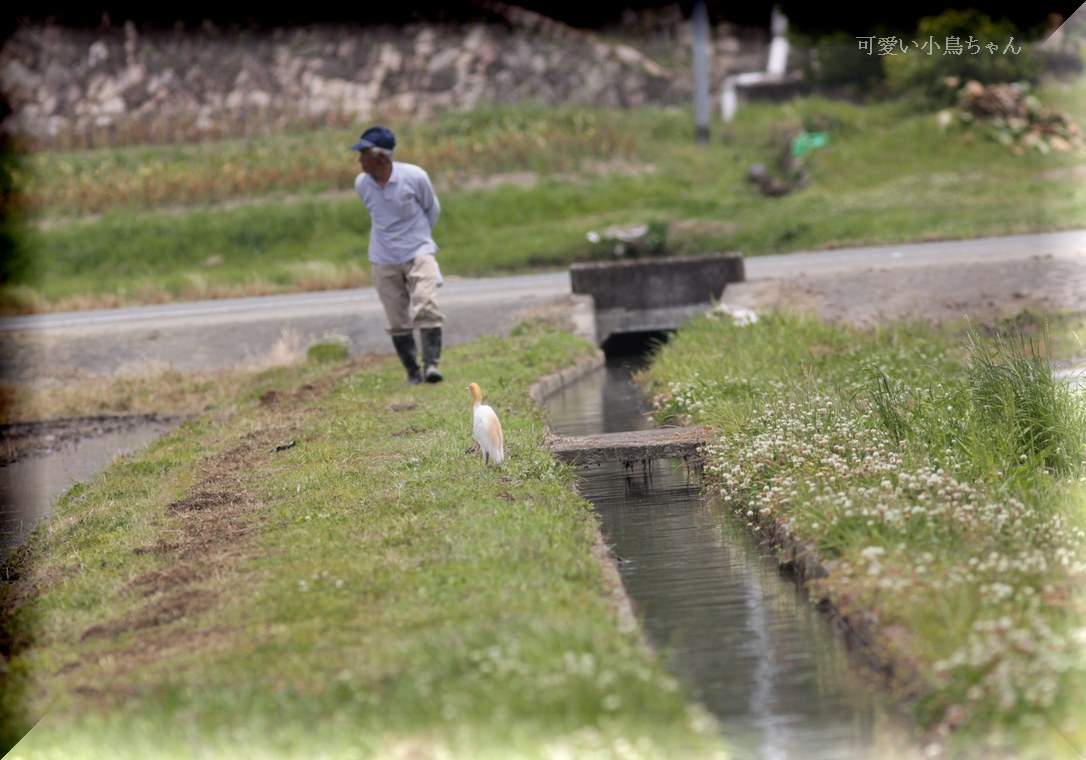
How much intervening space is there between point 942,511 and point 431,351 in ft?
23.4

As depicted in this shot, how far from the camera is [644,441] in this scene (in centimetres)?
1066

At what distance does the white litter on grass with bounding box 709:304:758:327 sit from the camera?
16.3m

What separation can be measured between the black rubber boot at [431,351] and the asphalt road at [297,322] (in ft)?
15.0

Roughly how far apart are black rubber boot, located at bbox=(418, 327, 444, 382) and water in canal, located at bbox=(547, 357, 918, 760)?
3.23 m

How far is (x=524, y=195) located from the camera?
3212cm

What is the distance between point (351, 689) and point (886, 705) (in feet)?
6.51

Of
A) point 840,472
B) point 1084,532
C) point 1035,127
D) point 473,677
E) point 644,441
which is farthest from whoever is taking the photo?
point 1035,127

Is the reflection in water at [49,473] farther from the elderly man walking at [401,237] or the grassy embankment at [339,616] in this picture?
the elderly man walking at [401,237]

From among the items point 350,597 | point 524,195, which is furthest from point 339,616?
point 524,195

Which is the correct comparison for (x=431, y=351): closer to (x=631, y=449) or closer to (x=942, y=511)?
(x=631, y=449)

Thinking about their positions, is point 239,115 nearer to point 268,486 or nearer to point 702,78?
point 702,78

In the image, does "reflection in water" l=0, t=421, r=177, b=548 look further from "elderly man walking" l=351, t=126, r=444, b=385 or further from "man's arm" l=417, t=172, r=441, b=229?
"man's arm" l=417, t=172, r=441, b=229

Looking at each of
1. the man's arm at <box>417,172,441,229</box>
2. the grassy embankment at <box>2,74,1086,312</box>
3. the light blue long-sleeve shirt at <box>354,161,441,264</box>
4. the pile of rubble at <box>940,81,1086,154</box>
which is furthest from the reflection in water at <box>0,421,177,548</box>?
the pile of rubble at <box>940,81,1086,154</box>

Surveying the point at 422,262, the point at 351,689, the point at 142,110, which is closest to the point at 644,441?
the point at 422,262
